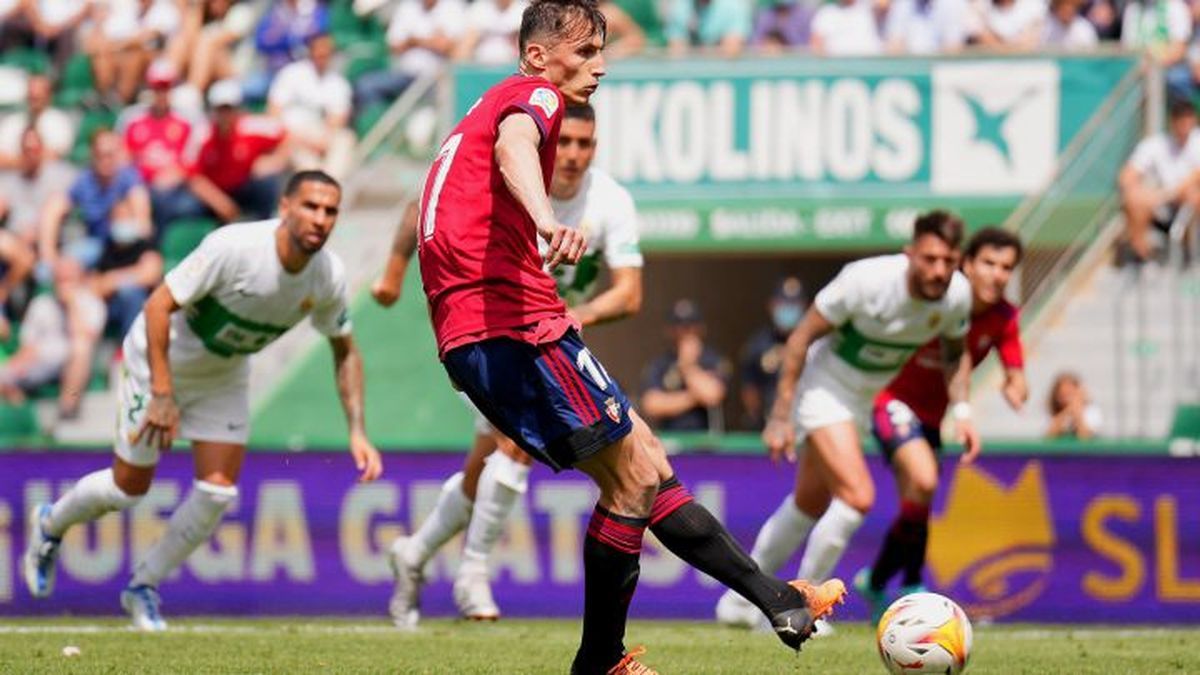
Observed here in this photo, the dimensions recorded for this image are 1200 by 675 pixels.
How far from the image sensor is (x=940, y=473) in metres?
14.5

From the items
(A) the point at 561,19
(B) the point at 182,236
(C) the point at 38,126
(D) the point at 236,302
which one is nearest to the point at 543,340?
(A) the point at 561,19

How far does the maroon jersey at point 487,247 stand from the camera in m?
7.95

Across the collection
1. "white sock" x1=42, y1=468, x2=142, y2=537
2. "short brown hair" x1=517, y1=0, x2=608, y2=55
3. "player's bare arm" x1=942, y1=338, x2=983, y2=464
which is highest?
Result: "short brown hair" x1=517, y1=0, x2=608, y2=55

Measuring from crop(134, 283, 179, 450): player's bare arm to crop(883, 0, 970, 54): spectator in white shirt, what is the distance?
992 centimetres

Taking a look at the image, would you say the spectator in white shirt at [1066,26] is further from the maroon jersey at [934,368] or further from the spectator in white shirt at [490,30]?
the maroon jersey at [934,368]

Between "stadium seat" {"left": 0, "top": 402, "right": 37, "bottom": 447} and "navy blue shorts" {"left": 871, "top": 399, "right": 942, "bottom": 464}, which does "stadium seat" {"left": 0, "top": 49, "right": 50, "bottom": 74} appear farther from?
"navy blue shorts" {"left": 871, "top": 399, "right": 942, "bottom": 464}

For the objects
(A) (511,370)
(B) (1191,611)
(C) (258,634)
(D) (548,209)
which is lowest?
(B) (1191,611)

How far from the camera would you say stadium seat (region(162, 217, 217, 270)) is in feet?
64.7

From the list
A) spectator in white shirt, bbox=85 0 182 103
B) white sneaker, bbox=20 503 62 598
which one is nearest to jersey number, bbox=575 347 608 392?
white sneaker, bbox=20 503 62 598

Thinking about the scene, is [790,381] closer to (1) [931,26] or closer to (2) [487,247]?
(2) [487,247]

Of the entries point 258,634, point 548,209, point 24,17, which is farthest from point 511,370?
point 24,17

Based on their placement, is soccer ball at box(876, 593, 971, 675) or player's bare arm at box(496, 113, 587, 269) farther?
soccer ball at box(876, 593, 971, 675)

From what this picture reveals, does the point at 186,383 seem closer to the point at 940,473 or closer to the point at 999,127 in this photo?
the point at 940,473

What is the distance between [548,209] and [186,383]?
505cm
